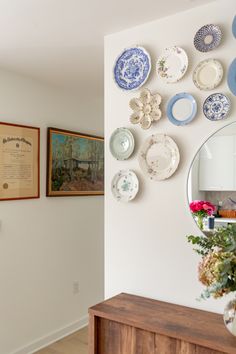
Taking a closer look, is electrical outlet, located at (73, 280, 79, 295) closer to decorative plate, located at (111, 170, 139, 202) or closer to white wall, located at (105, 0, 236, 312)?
white wall, located at (105, 0, 236, 312)

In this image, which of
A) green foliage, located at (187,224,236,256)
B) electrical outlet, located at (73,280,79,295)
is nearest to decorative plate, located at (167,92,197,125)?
green foliage, located at (187,224,236,256)

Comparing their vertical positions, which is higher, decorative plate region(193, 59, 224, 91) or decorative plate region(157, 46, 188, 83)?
decorative plate region(157, 46, 188, 83)

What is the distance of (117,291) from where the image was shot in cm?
205

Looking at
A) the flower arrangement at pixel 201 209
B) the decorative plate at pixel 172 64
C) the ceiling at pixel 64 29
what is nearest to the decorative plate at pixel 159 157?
the flower arrangement at pixel 201 209

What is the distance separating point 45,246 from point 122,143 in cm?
154

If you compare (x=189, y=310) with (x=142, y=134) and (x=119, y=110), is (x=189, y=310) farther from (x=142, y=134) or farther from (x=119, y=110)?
(x=119, y=110)

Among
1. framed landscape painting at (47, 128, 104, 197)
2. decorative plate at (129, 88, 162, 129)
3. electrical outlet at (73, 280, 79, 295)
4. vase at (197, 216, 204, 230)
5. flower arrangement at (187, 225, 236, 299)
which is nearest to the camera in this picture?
flower arrangement at (187, 225, 236, 299)

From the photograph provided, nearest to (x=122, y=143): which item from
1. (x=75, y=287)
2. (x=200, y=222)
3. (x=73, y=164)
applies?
(x=200, y=222)

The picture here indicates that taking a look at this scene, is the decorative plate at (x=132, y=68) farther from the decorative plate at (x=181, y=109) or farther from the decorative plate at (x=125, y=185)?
the decorative plate at (x=125, y=185)

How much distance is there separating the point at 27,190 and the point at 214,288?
199cm

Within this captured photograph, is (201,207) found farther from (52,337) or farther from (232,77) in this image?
(52,337)

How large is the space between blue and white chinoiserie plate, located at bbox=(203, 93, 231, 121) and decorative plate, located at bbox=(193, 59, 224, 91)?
0.18 feet

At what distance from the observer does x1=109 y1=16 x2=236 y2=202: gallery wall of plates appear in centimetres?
172

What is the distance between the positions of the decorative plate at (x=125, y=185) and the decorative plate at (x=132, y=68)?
501 mm
